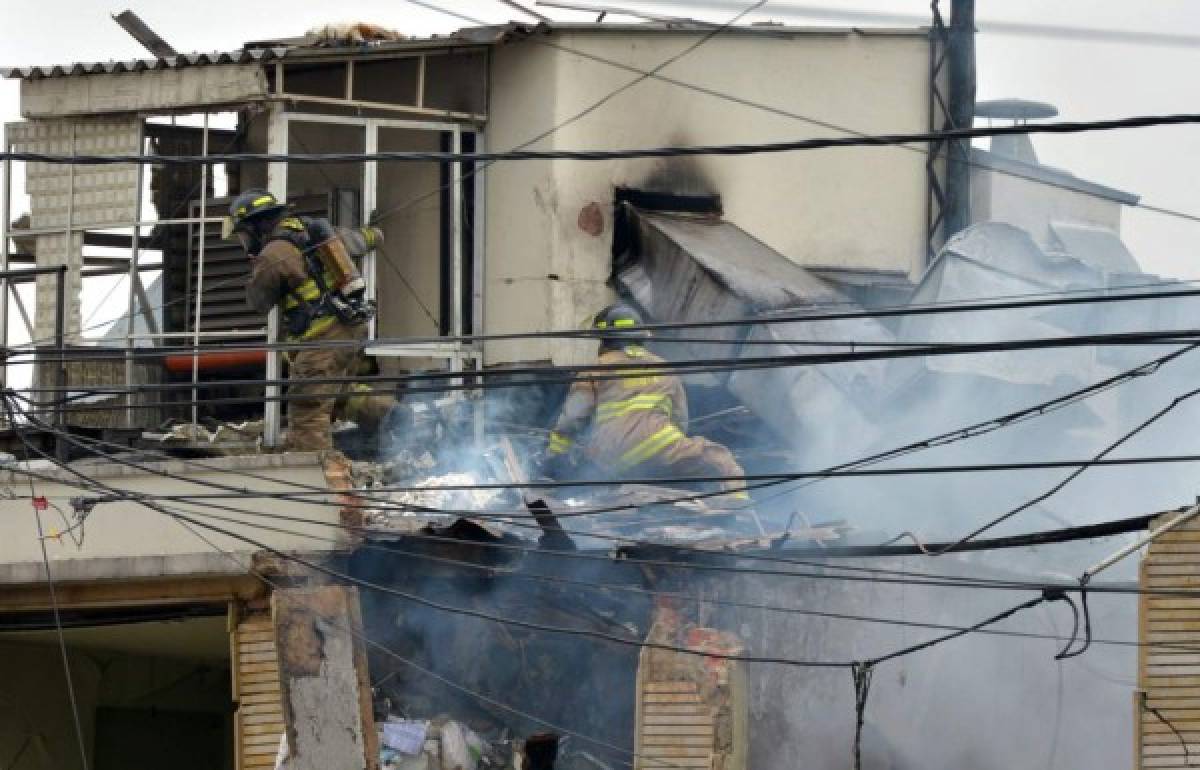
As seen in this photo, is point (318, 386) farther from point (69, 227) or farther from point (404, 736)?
point (69, 227)

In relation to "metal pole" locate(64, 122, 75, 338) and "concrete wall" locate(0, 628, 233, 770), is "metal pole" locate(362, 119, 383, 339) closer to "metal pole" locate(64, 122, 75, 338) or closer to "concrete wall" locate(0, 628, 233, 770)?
"metal pole" locate(64, 122, 75, 338)

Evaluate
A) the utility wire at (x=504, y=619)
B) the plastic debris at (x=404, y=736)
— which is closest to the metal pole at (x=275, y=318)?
the utility wire at (x=504, y=619)

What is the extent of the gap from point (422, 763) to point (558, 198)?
549cm

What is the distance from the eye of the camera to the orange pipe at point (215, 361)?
56.9 feet

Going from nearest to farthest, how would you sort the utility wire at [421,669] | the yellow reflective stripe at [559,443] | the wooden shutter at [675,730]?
the wooden shutter at [675,730] → the utility wire at [421,669] → the yellow reflective stripe at [559,443]

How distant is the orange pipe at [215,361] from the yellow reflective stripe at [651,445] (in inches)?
124

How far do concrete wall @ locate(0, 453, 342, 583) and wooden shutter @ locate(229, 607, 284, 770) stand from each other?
0.57 m

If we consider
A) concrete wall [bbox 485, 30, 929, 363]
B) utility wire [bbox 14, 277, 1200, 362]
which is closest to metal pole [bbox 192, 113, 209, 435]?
utility wire [bbox 14, 277, 1200, 362]

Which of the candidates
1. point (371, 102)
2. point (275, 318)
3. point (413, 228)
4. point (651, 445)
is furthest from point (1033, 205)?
point (275, 318)

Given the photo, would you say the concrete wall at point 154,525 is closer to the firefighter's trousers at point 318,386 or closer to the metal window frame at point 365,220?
the firefighter's trousers at point 318,386

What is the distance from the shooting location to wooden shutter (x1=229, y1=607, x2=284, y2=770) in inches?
586

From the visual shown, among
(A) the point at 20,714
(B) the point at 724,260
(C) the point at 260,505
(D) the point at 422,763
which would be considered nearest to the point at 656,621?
(D) the point at 422,763

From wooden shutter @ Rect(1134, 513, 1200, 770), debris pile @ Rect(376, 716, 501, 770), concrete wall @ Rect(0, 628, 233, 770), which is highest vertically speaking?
wooden shutter @ Rect(1134, 513, 1200, 770)

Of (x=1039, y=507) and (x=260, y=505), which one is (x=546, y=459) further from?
(x=1039, y=507)
